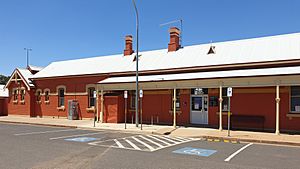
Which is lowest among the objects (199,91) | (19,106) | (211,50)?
(19,106)

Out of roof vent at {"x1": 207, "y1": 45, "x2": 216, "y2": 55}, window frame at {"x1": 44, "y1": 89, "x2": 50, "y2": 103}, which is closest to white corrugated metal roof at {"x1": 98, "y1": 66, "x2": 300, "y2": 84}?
roof vent at {"x1": 207, "y1": 45, "x2": 216, "y2": 55}

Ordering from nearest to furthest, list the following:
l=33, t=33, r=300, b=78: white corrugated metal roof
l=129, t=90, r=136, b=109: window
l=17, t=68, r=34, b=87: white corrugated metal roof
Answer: l=33, t=33, r=300, b=78: white corrugated metal roof
l=129, t=90, r=136, b=109: window
l=17, t=68, r=34, b=87: white corrugated metal roof

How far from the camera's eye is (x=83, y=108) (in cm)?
2438

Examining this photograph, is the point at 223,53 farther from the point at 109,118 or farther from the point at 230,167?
the point at 230,167

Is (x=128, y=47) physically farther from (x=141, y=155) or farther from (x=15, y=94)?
(x=141, y=155)

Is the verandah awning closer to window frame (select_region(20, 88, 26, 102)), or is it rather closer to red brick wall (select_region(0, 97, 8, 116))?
window frame (select_region(20, 88, 26, 102))

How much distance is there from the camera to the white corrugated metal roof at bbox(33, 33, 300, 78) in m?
17.6

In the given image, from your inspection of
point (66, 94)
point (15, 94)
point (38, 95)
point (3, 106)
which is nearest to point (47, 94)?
point (38, 95)

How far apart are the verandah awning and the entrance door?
170 centimetres

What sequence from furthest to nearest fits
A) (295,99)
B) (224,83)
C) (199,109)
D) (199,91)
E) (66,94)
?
(66,94) → (199,109) → (199,91) → (224,83) → (295,99)

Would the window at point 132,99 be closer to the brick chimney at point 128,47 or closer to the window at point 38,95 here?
the brick chimney at point 128,47

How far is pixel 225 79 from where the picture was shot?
1591cm

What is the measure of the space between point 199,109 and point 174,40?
7.78 metres

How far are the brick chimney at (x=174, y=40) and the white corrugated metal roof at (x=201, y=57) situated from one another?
534 mm
